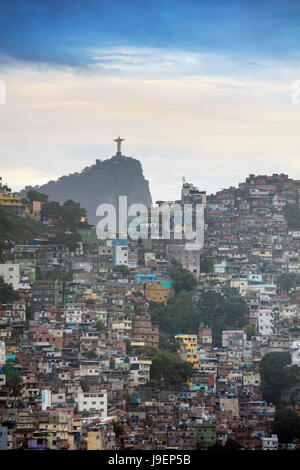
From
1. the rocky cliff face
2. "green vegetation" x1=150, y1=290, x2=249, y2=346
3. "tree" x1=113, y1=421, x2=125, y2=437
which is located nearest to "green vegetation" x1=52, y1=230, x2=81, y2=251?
"green vegetation" x1=150, y1=290, x2=249, y2=346

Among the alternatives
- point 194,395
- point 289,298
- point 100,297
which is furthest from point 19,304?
point 289,298

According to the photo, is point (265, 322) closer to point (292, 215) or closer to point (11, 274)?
point (11, 274)

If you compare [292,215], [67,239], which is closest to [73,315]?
[67,239]

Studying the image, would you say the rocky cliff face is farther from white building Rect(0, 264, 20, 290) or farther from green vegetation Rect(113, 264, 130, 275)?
white building Rect(0, 264, 20, 290)

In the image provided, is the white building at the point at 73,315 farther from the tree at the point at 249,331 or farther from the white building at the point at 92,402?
the white building at the point at 92,402

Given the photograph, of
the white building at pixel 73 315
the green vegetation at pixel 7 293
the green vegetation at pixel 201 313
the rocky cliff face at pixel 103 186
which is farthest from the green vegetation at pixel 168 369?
the rocky cliff face at pixel 103 186
